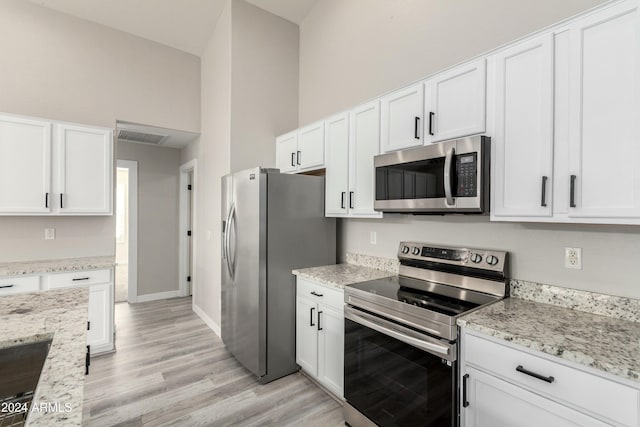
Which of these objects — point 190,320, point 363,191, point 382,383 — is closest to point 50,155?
point 190,320

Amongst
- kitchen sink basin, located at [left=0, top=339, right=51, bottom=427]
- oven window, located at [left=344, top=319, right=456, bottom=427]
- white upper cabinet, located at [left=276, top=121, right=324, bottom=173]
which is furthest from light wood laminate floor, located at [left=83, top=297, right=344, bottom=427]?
white upper cabinet, located at [left=276, top=121, right=324, bottom=173]

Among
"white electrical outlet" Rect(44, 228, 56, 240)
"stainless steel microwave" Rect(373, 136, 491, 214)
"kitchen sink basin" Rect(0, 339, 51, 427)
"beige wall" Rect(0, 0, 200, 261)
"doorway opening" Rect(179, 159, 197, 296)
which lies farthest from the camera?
"doorway opening" Rect(179, 159, 197, 296)

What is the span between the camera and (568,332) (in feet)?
4.35

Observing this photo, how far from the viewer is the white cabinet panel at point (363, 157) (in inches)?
95.9

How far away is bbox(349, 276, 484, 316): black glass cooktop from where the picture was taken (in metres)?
1.67

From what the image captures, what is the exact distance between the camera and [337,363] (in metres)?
2.30

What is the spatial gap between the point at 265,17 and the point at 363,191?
102 inches

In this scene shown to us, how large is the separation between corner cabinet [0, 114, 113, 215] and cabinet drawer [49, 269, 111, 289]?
2.02 ft

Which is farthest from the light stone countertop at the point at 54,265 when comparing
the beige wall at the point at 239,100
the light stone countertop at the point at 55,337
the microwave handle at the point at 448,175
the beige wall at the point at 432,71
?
the microwave handle at the point at 448,175

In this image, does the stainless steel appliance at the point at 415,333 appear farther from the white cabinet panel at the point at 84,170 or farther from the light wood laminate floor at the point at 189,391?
the white cabinet panel at the point at 84,170

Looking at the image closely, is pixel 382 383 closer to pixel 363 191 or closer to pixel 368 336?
pixel 368 336

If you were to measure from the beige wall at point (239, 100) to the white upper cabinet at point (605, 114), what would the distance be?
2.86 metres

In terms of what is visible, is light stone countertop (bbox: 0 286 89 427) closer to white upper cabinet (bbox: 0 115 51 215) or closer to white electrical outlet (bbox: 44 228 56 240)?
white upper cabinet (bbox: 0 115 51 215)

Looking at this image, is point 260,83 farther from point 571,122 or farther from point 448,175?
point 571,122
